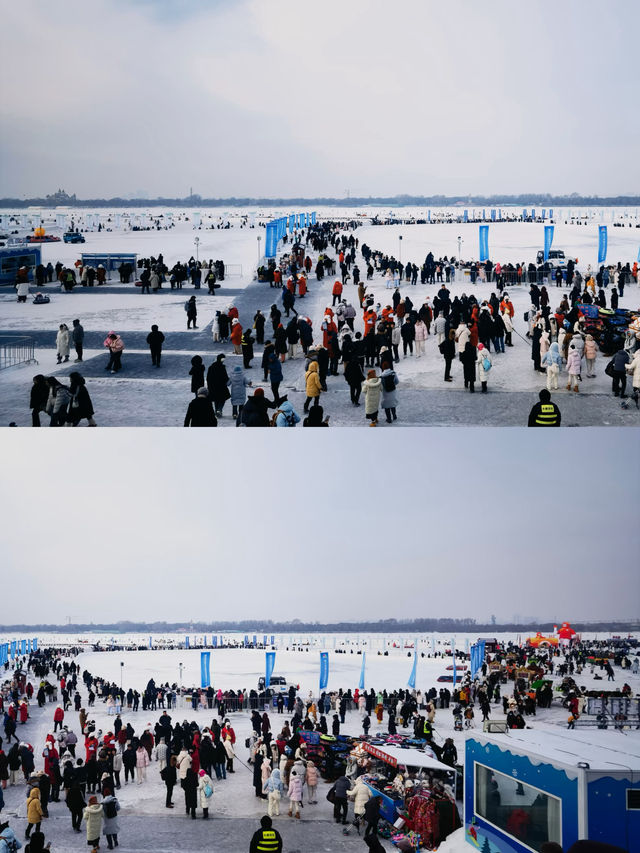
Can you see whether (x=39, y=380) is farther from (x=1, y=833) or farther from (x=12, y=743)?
(x=1, y=833)

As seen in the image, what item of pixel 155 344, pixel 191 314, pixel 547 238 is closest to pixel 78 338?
pixel 155 344

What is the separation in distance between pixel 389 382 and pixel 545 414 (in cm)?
215

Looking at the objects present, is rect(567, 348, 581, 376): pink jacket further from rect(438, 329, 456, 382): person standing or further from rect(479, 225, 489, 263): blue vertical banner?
rect(479, 225, 489, 263): blue vertical banner

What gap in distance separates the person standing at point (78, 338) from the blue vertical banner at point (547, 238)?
26.8 feet

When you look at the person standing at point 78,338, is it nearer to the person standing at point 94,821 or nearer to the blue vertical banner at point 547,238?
the person standing at point 94,821

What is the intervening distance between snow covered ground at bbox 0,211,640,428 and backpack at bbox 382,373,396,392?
52 centimetres

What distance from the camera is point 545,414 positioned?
490 inches

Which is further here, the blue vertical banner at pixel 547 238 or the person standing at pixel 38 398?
the blue vertical banner at pixel 547 238

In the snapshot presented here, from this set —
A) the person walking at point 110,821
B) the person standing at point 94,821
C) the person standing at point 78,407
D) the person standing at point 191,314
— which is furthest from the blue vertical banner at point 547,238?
the person standing at point 94,821

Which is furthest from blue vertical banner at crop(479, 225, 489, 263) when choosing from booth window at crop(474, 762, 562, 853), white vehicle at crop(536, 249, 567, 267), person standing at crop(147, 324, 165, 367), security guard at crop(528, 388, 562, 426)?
booth window at crop(474, 762, 562, 853)

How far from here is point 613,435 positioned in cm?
1258

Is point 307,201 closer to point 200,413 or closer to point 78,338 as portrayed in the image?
point 78,338

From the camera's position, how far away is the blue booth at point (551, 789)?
5.63 metres

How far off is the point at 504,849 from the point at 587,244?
12.1 m
